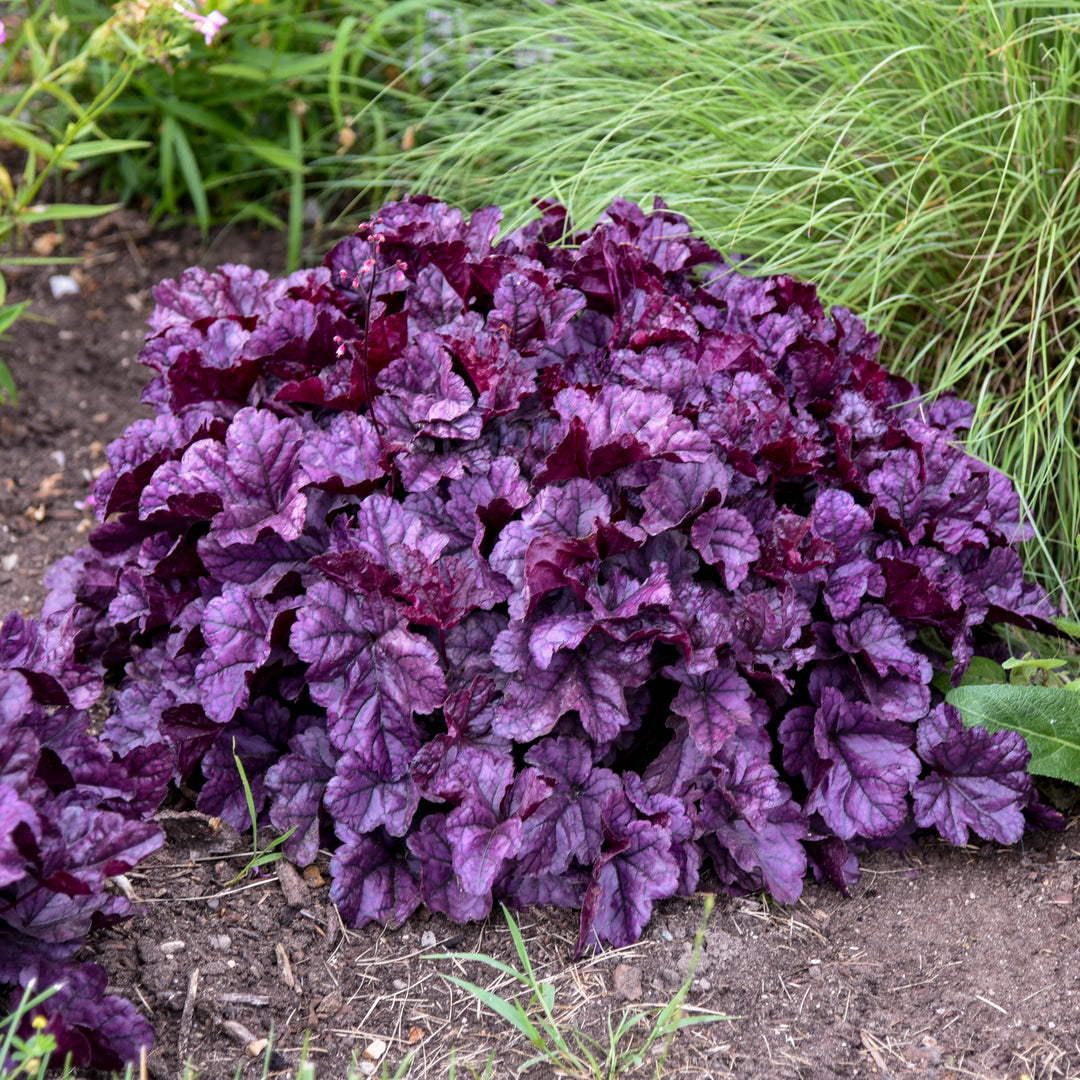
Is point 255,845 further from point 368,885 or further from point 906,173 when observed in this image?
point 906,173

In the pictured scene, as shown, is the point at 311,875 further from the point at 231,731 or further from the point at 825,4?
the point at 825,4

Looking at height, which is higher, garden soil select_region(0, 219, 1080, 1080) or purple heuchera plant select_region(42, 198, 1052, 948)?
purple heuchera plant select_region(42, 198, 1052, 948)

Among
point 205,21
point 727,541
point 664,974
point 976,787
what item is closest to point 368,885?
point 664,974

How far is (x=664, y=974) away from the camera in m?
1.70

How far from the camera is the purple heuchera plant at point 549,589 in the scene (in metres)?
1.73

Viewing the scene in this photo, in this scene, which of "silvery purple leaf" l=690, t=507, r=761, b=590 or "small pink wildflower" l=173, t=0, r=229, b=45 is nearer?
"silvery purple leaf" l=690, t=507, r=761, b=590

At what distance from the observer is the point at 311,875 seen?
1.85 meters

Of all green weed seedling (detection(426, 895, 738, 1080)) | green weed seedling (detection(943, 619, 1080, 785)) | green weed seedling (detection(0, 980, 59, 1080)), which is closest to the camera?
green weed seedling (detection(0, 980, 59, 1080))

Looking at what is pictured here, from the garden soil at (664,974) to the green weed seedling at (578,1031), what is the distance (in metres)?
0.02

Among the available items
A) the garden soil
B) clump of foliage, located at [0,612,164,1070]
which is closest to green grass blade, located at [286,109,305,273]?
the garden soil

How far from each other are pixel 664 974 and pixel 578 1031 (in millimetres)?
203

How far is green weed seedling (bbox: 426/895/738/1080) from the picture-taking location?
150 centimetres

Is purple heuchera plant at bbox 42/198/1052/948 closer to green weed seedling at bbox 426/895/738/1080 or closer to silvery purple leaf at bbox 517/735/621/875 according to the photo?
silvery purple leaf at bbox 517/735/621/875

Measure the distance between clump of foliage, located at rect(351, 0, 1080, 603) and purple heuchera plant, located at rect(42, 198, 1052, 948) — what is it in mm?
378
